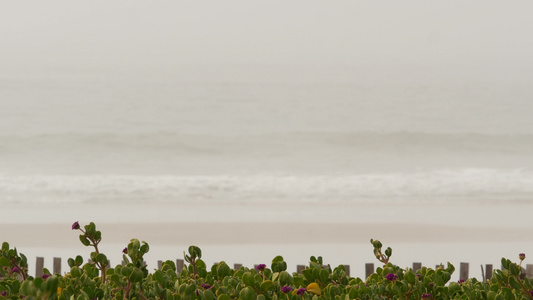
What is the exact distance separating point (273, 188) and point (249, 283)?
20.7 meters

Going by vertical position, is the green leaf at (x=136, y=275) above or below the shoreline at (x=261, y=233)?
below

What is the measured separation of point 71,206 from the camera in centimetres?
1903

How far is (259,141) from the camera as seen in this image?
1320 inches

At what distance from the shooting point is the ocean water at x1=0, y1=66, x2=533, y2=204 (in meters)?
22.2

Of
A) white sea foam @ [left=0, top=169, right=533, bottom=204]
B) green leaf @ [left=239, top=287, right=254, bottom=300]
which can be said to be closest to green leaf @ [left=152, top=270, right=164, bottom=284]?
green leaf @ [left=239, top=287, right=254, bottom=300]

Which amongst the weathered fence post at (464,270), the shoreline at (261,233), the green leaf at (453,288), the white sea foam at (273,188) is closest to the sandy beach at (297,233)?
the shoreline at (261,233)

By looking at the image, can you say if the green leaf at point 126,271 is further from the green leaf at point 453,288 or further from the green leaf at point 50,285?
the green leaf at point 453,288

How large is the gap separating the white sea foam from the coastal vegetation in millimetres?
16858

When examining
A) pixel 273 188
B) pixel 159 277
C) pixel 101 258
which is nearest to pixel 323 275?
pixel 159 277

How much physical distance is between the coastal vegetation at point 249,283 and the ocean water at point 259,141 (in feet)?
55.2

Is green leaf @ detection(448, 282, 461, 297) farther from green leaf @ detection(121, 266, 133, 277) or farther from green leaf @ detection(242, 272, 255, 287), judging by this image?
green leaf @ detection(121, 266, 133, 277)

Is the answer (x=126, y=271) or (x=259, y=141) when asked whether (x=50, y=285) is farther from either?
(x=259, y=141)

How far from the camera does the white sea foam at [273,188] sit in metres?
20.5

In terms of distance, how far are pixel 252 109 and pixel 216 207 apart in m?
21.6
